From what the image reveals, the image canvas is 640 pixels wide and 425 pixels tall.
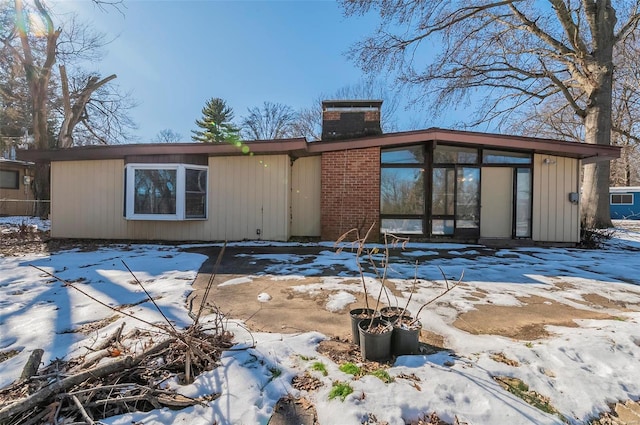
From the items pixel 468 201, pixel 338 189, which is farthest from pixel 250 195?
pixel 468 201

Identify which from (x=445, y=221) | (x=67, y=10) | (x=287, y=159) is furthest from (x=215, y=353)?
(x=67, y=10)

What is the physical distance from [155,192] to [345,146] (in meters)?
4.92

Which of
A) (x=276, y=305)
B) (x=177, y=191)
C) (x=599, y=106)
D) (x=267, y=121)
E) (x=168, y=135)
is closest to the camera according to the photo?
(x=276, y=305)

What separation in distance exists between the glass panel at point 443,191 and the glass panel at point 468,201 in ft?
0.59

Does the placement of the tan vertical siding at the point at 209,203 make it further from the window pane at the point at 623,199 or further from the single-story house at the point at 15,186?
the window pane at the point at 623,199

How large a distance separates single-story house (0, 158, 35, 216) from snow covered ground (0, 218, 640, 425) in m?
16.7

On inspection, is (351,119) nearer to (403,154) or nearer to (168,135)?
(403,154)

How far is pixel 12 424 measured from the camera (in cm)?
159

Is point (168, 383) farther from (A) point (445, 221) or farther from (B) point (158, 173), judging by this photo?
(A) point (445, 221)

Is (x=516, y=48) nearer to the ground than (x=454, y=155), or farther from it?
farther from it

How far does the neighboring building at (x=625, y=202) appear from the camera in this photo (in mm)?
20953

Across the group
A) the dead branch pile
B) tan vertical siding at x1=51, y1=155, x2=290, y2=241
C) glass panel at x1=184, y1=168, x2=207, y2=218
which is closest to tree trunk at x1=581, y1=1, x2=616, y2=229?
tan vertical siding at x1=51, y1=155, x2=290, y2=241

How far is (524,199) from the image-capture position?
8086 mm

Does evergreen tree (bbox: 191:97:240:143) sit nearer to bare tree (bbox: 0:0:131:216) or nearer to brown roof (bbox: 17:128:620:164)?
bare tree (bbox: 0:0:131:216)
